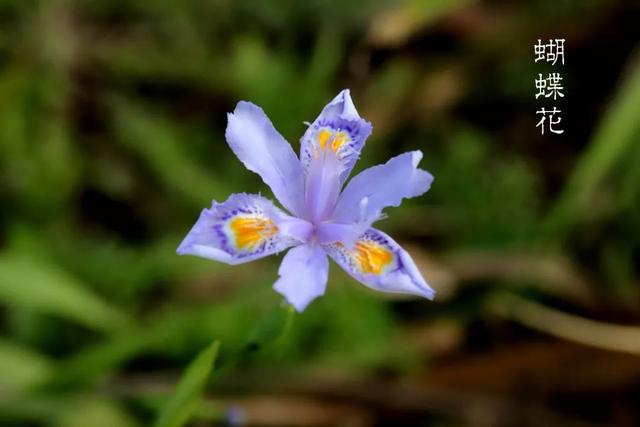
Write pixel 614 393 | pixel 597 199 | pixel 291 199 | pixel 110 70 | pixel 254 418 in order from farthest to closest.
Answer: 1. pixel 110 70
2. pixel 597 199
3. pixel 614 393
4. pixel 254 418
5. pixel 291 199

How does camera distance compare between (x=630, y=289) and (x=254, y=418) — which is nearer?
(x=254, y=418)

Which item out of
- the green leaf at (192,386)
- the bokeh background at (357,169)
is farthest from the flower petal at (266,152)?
the bokeh background at (357,169)

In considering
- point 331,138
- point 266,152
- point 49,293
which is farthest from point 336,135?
point 49,293

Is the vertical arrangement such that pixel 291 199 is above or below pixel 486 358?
below

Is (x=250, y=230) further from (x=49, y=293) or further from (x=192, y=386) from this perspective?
(x=49, y=293)

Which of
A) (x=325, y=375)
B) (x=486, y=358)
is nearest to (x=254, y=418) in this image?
(x=325, y=375)

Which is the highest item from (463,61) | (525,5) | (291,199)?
(525,5)

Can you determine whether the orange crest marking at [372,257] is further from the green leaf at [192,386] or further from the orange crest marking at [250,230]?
the green leaf at [192,386]

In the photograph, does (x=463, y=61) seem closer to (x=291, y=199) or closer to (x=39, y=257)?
(x=39, y=257)
